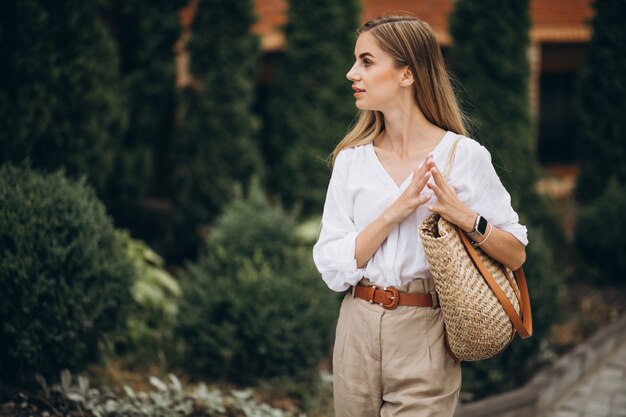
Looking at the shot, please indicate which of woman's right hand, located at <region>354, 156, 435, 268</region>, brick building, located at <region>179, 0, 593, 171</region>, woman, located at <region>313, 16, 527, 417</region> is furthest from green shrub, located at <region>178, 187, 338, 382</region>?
brick building, located at <region>179, 0, 593, 171</region>

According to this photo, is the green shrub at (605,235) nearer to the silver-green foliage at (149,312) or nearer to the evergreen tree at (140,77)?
the silver-green foliage at (149,312)

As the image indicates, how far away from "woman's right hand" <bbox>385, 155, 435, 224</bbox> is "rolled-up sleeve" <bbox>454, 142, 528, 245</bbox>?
19 centimetres

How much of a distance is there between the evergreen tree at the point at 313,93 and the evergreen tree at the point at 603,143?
8.63 feet

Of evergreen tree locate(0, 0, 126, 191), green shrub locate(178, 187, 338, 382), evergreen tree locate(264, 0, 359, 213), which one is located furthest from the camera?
evergreen tree locate(264, 0, 359, 213)

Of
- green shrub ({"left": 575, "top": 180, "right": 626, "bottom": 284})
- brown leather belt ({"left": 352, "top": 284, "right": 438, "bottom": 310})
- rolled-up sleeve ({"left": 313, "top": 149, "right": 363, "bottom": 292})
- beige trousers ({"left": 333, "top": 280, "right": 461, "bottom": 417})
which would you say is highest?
rolled-up sleeve ({"left": 313, "top": 149, "right": 363, "bottom": 292})

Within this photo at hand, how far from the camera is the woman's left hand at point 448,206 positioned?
2588 mm

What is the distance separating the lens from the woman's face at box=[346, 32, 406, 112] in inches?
109

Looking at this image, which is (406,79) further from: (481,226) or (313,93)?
(313,93)

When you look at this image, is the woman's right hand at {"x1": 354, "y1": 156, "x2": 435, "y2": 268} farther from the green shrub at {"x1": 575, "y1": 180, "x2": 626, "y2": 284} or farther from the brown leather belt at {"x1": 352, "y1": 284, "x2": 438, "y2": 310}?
the green shrub at {"x1": 575, "y1": 180, "x2": 626, "y2": 284}

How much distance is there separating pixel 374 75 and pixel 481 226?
669 mm

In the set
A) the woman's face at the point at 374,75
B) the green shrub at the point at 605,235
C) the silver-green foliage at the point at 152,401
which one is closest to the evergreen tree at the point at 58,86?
the silver-green foliage at the point at 152,401

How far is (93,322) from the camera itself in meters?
4.26

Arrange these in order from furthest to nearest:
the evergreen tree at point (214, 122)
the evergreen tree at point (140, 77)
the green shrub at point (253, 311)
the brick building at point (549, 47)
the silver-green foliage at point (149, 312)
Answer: the brick building at point (549, 47) < the evergreen tree at point (214, 122) < the evergreen tree at point (140, 77) < the silver-green foliage at point (149, 312) < the green shrub at point (253, 311)

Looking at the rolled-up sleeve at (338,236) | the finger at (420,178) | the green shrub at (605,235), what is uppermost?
the finger at (420,178)
